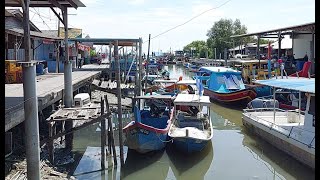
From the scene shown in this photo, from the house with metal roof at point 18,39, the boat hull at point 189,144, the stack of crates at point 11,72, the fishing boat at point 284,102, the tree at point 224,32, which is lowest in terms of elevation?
the boat hull at point 189,144

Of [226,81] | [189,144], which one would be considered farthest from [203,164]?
[226,81]

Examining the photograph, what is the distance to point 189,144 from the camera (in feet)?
43.2

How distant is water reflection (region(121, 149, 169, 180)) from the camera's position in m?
12.3

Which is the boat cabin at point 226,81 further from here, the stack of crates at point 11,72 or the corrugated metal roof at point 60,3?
the stack of crates at point 11,72

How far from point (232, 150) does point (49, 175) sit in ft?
26.9

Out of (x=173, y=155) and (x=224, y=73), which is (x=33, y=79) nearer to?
(x=173, y=155)

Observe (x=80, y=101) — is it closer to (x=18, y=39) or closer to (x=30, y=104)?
(x=30, y=104)

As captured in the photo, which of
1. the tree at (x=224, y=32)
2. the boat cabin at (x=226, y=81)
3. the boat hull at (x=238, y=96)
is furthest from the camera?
the tree at (x=224, y=32)

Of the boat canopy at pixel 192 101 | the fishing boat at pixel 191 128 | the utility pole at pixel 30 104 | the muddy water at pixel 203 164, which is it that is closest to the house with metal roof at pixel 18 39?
the muddy water at pixel 203 164

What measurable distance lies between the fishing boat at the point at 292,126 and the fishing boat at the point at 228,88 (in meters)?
6.68

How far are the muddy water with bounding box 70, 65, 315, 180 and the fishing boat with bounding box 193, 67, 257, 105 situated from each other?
26.5ft

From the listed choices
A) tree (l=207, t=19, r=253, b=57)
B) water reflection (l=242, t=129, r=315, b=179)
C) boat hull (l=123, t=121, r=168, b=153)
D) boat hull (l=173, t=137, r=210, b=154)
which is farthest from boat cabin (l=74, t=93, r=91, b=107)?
tree (l=207, t=19, r=253, b=57)

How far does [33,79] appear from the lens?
27.0 feet

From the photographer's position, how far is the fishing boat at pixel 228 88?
80.3ft
